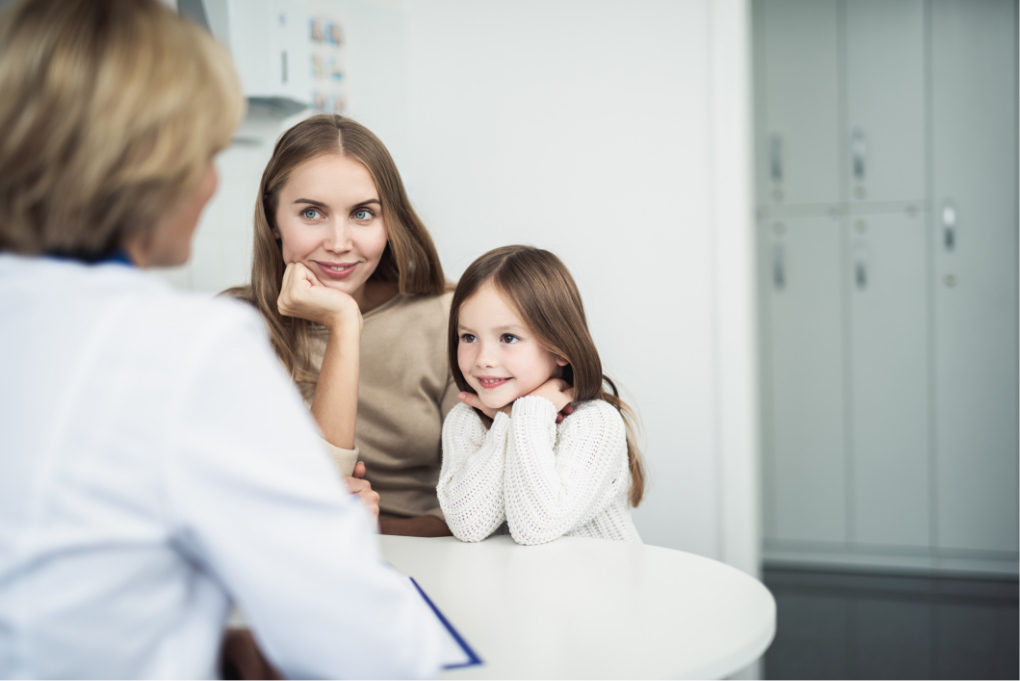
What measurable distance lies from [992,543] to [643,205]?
6.28ft

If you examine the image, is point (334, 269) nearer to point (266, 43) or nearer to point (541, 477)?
point (541, 477)

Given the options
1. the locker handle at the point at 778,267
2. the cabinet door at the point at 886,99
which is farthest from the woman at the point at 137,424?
the cabinet door at the point at 886,99

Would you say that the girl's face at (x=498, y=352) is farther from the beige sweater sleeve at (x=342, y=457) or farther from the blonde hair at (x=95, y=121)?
the blonde hair at (x=95, y=121)

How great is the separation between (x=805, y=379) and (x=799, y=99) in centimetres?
106

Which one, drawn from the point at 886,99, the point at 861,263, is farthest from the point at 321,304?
the point at 886,99

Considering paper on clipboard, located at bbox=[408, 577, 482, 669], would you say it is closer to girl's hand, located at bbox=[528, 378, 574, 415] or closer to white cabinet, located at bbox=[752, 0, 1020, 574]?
girl's hand, located at bbox=[528, 378, 574, 415]

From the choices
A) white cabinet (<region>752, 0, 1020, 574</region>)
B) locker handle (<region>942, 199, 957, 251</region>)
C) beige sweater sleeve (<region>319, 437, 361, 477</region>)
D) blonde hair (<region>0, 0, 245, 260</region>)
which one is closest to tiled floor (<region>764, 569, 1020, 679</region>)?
white cabinet (<region>752, 0, 1020, 574</region>)

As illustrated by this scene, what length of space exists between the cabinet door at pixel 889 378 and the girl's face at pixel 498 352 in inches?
77.6

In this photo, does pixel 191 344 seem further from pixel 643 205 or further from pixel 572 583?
pixel 643 205

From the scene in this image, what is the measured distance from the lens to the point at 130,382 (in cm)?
45

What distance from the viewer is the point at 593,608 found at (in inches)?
33.3

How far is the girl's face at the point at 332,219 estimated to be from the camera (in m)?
1.39

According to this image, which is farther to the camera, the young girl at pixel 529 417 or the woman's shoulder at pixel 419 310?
the woman's shoulder at pixel 419 310

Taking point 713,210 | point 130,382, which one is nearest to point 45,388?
point 130,382
